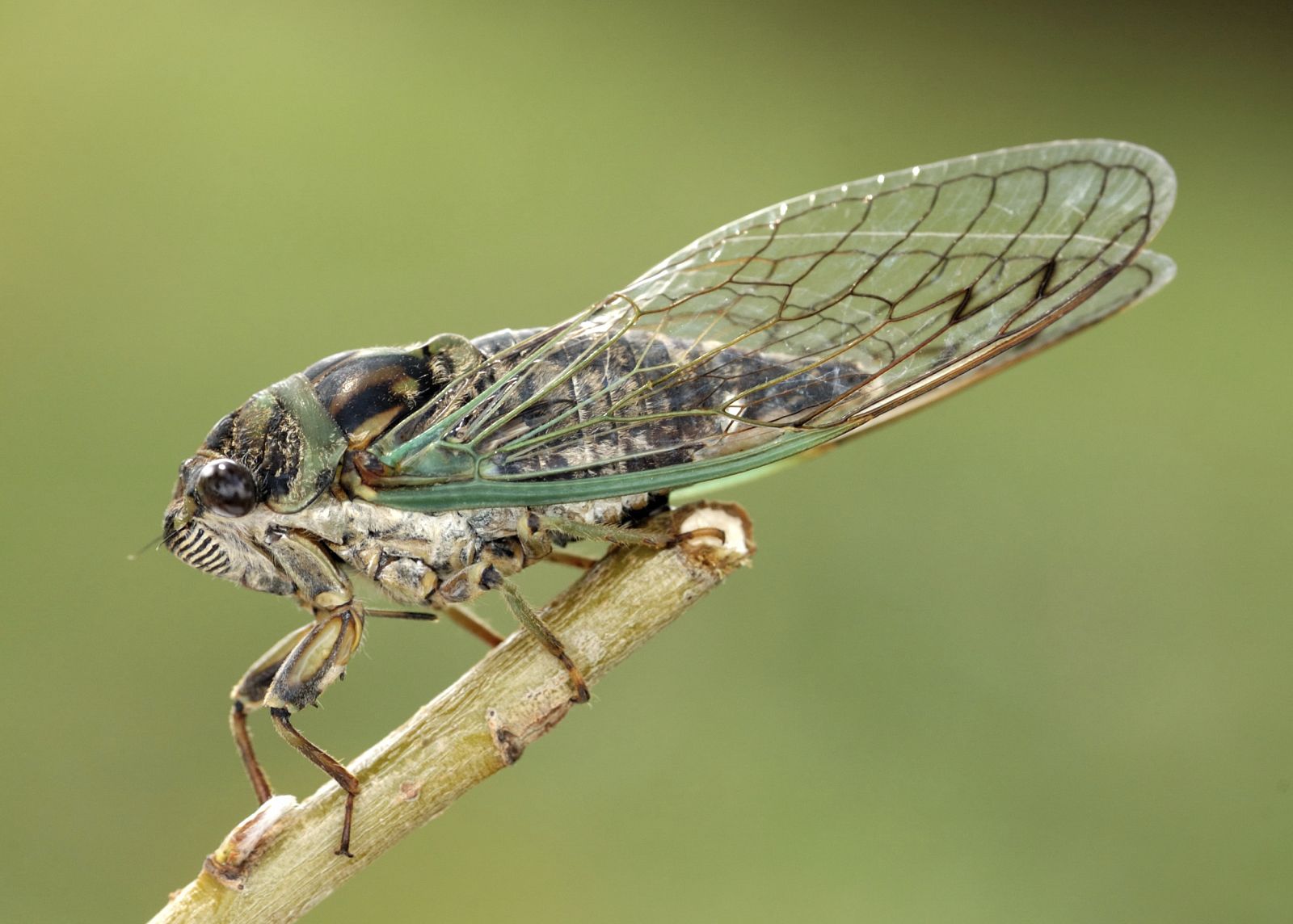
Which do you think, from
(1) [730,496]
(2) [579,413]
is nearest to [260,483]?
(2) [579,413]

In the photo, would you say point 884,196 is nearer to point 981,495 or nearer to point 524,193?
point 981,495

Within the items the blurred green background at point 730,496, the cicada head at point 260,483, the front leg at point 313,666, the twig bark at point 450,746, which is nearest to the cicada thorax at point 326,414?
the cicada head at point 260,483

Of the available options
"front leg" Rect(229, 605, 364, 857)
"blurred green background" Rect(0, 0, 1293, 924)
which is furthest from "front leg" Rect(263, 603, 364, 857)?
"blurred green background" Rect(0, 0, 1293, 924)

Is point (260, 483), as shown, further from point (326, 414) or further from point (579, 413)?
point (579, 413)

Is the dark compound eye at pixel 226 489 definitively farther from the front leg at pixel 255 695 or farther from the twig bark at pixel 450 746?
the twig bark at pixel 450 746

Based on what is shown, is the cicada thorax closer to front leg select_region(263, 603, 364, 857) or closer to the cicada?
the cicada
